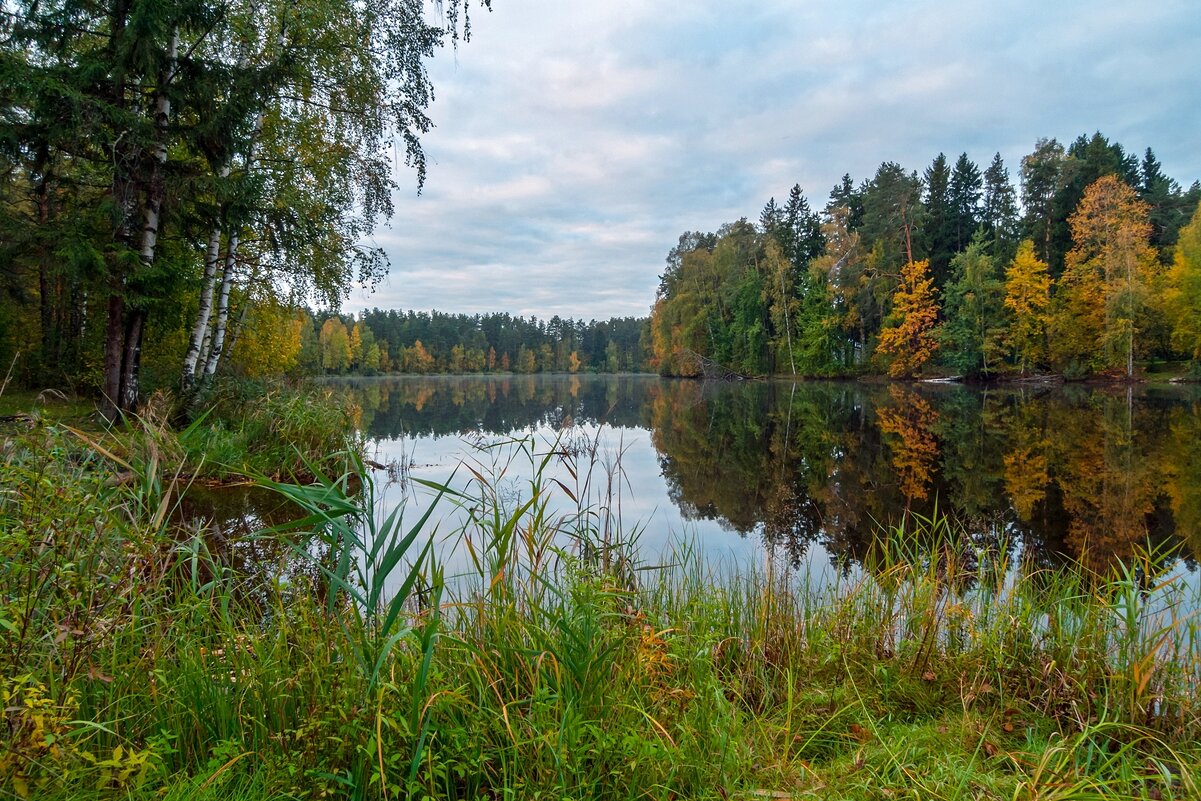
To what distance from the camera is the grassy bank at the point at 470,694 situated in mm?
1868

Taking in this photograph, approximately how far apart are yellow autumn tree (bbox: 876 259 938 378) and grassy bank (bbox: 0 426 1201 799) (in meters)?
40.5

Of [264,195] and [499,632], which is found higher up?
[264,195]

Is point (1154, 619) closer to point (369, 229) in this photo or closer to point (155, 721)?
point (155, 721)

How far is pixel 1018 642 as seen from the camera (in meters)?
3.40

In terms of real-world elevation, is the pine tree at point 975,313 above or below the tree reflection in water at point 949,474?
above

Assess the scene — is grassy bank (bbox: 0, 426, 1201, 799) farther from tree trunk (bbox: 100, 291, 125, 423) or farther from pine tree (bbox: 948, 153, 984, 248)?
pine tree (bbox: 948, 153, 984, 248)

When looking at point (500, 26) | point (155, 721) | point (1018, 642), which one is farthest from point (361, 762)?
point (500, 26)

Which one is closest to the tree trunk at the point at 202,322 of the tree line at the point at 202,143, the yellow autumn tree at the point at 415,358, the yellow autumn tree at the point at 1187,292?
the tree line at the point at 202,143

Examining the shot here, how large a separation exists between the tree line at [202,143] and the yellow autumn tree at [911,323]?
36.3 m

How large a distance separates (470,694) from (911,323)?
4283 centimetres

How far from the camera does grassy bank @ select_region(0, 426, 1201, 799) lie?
187 centimetres

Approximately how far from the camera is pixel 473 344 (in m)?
108

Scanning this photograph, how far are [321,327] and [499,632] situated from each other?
8830 cm

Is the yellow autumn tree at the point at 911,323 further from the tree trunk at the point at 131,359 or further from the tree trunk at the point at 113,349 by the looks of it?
the tree trunk at the point at 113,349
